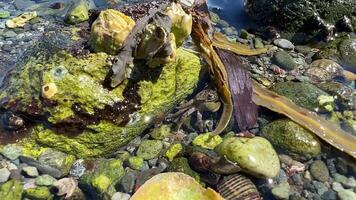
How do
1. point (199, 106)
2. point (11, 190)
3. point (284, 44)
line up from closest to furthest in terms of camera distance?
1. point (11, 190)
2. point (199, 106)
3. point (284, 44)

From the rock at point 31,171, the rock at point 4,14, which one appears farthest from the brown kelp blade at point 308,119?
the rock at point 4,14

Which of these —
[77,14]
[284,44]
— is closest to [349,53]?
[284,44]

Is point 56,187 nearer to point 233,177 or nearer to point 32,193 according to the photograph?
point 32,193

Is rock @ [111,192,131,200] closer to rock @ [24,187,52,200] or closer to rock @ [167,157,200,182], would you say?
→ rock @ [167,157,200,182]

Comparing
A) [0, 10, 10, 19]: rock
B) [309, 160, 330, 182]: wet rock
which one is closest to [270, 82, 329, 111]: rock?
[309, 160, 330, 182]: wet rock

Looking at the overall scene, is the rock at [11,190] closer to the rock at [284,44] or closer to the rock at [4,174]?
the rock at [4,174]

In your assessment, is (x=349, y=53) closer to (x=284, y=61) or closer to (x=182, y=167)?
(x=284, y=61)

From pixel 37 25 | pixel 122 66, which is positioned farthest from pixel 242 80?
pixel 37 25
